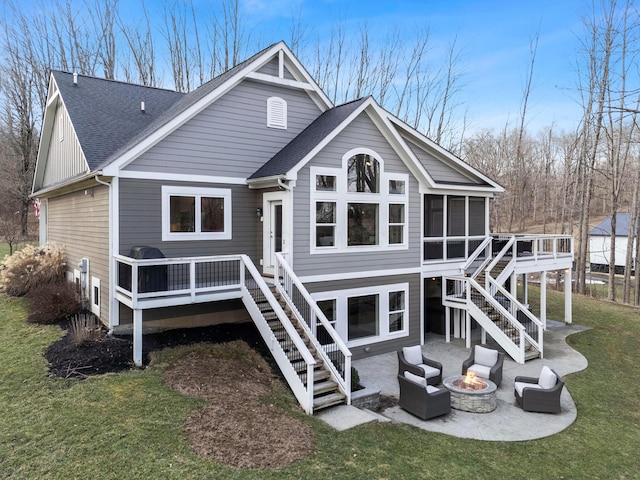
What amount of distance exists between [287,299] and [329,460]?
162 inches

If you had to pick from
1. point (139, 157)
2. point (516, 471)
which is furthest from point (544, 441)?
point (139, 157)

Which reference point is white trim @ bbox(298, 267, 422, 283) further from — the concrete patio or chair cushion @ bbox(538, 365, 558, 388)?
chair cushion @ bbox(538, 365, 558, 388)

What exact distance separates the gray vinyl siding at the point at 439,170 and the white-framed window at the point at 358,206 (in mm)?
1820

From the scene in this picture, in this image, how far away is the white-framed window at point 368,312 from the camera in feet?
38.6

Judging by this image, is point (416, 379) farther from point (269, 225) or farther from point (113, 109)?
point (113, 109)

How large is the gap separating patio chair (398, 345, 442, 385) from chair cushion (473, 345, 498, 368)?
113cm

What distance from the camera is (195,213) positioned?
35.5ft

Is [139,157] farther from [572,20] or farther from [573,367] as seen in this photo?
[572,20]

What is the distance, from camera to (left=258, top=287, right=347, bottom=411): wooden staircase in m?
8.19

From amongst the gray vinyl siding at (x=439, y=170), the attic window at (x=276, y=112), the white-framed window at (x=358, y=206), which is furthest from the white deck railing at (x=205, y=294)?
the gray vinyl siding at (x=439, y=170)

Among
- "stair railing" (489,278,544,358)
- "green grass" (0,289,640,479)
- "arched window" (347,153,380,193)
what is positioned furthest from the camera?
"stair railing" (489,278,544,358)

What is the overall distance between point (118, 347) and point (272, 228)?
4655 mm

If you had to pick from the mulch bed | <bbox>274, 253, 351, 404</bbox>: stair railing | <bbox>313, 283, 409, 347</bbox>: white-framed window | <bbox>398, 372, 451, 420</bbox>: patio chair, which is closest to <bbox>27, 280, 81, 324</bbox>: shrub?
the mulch bed

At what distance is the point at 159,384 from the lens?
25.6 ft
